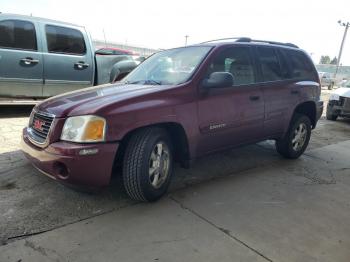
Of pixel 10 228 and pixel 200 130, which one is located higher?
pixel 200 130

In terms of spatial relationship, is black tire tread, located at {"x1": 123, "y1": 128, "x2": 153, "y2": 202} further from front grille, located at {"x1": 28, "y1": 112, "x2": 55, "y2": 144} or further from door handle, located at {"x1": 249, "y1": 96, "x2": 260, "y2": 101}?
door handle, located at {"x1": 249, "y1": 96, "x2": 260, "y2": 101}

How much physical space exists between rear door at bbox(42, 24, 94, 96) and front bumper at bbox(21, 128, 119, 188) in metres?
3.88

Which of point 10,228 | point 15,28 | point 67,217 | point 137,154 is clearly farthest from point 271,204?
point 15,28

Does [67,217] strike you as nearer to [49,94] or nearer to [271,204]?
[271,204]

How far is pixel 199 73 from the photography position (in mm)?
3902

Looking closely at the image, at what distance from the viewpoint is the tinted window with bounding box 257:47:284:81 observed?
4.77 metres

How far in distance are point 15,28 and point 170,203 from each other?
4.69m

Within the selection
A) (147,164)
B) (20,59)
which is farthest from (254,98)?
(20,59)

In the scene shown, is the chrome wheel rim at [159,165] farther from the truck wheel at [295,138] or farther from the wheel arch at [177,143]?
the truck wheel at [295,138]

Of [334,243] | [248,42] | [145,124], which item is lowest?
[334,243]

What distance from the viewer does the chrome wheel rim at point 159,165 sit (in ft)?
11.5

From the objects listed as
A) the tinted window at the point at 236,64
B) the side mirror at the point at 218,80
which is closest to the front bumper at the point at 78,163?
the side mirror at the point at 218,80

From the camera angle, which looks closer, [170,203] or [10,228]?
[10,228]

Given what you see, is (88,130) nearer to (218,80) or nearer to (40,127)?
(40,127)
